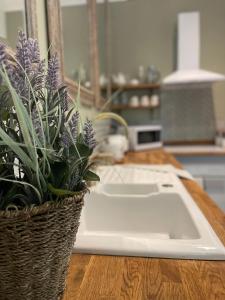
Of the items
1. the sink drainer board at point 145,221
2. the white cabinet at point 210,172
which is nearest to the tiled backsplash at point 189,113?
the white cabinet at point 210,172

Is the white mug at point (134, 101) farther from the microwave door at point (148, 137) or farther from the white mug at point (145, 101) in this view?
the microwave door at point (148, 137)

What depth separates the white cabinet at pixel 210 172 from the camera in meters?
2.38

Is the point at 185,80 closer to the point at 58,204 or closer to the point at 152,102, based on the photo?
the point at 152,102

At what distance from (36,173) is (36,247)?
91mm

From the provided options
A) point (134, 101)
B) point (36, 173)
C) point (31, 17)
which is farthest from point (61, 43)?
point (134, 101)

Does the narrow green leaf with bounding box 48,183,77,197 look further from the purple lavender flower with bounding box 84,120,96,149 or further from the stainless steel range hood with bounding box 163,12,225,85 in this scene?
the stainless steel range hood with bounding box 163,12,225,85

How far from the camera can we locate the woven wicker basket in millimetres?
289

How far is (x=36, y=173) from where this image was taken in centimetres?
31

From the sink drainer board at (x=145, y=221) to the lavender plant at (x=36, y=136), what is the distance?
0.25 meters

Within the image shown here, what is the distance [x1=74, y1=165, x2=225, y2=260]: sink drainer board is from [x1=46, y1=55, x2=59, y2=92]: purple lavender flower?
1.17 ft

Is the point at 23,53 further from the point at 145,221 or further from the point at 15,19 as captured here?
the point at 145,221

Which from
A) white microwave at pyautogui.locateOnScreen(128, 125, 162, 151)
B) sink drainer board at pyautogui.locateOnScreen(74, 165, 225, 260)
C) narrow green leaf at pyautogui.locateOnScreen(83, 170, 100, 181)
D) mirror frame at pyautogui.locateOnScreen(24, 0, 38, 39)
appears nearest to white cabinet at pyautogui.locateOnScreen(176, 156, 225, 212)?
white microwave at pyautogui.locateOnScreen(128, 125, 162, 151)

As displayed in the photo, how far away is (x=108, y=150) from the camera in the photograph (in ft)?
5.82

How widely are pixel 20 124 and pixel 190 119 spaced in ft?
9.83
